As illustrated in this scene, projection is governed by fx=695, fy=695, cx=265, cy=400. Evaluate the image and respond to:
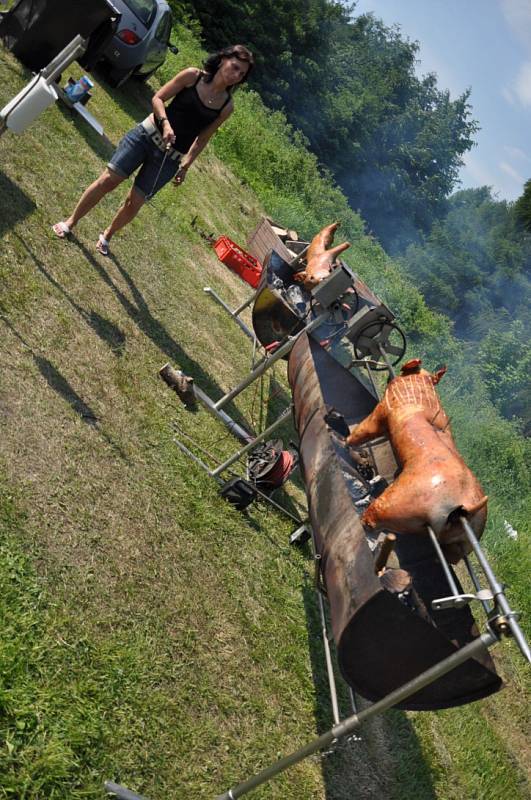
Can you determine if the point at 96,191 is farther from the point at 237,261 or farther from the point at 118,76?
the point at 118,76

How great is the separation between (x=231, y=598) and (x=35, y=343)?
218cm

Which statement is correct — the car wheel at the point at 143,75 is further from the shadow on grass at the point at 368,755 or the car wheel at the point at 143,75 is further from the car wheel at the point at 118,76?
the shadow on grass at the point at 368,755

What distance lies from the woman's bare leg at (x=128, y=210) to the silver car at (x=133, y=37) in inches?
273

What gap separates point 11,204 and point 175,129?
1563 mm

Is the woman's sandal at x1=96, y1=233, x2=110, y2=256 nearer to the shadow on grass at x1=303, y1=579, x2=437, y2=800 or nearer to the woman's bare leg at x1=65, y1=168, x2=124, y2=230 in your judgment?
the woman's bare leg at x1=65, y1=168, x2=124, y2=230

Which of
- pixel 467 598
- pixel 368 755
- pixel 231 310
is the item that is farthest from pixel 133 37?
pixel 467 598

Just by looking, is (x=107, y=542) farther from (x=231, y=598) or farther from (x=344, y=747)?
(x=344, y=747)

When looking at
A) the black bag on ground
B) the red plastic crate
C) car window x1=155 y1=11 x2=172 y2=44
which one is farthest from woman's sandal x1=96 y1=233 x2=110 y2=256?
car window x1=155 y1=11 x2=172 y2=44

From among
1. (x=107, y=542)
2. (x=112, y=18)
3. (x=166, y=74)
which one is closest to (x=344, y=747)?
(x=107, y=542)

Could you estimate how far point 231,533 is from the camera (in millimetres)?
5023

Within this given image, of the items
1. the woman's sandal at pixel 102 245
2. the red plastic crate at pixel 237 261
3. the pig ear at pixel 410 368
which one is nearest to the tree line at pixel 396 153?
the red plastic crate at pixel 237 261

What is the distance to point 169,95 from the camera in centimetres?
591

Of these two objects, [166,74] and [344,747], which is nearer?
[344,747]

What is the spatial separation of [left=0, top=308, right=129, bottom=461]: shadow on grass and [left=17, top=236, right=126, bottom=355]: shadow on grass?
86 cm
